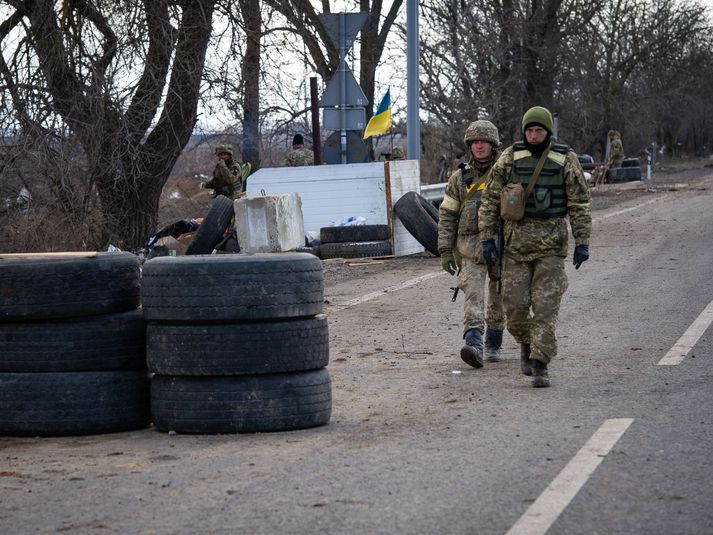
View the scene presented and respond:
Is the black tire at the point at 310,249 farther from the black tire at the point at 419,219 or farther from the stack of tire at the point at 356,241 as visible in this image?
the black tire at the point at 419,219

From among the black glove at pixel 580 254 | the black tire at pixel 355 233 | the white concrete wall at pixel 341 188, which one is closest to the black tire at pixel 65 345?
the black glove at pixel 580 254

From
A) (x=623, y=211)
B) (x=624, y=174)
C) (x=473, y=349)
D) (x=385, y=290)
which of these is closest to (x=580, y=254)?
(x=473, y=349)

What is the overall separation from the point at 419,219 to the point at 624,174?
28.5 m

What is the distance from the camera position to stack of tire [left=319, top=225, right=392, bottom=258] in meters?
17.9

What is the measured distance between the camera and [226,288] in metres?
6.48

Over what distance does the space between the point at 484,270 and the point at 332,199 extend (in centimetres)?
1006

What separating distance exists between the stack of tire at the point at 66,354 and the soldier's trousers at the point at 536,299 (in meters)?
2.54

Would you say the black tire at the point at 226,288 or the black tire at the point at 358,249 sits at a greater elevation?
the black tire at the point at 226,288

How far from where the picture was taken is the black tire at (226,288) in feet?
21.2

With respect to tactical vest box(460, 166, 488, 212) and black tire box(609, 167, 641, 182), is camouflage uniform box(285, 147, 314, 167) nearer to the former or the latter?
tactical vest box(460, 166, 488, 212)

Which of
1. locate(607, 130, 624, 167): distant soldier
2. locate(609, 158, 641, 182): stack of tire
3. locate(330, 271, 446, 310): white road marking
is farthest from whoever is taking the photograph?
locate(609, 158, 641, 182): stack of tire

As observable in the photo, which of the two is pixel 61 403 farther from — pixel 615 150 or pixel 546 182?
A: pixel 615 150

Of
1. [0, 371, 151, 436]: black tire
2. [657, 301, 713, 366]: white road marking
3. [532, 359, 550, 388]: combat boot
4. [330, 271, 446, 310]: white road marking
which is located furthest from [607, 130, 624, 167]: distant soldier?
[0, 371, 151, 436]: black tire

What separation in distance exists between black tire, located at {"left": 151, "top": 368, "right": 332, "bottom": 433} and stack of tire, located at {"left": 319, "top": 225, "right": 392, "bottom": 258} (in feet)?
36.9
